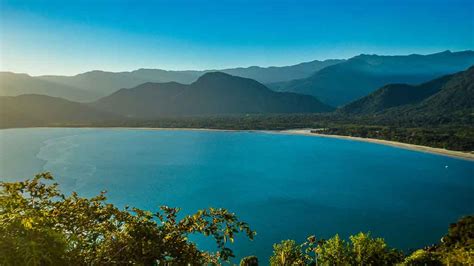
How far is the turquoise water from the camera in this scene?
115 feet

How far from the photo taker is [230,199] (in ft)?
147

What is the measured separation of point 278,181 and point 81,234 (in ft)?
168

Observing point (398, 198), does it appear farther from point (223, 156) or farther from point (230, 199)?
point (223, 156)

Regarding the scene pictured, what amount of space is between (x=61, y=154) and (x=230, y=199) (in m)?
45.2

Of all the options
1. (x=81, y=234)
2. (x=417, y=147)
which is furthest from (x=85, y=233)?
(x=417, y=147)

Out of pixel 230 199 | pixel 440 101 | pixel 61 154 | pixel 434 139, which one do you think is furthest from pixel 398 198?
pixel 440 101

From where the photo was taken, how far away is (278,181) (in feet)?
181

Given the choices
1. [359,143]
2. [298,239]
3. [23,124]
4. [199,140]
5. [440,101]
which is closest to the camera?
[298,239]

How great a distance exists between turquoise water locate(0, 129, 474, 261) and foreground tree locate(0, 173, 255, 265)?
78.2ft

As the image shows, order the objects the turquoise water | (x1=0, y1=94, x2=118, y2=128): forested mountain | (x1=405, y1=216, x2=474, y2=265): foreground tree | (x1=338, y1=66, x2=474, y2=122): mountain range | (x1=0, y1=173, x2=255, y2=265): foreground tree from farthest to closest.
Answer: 1. (x1=338, y1=66, x2=474, y2=122): mountain range
2. (x1=0, y1=94, x2=118, y2=128): forested mountain
3. the turquoise water
4. (x1=405, y1=216, x2=474, y2=265): foreground tree
5. (x1=0, y1=173, x2=255, y2=265): foreground tree

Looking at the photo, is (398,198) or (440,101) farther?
(440,101)

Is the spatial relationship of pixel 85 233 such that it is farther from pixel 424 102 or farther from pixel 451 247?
pixel 424 102

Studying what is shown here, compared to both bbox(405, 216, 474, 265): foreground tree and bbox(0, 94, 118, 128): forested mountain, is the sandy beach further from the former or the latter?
bbox(0, 94, 118, 128): forested mountain

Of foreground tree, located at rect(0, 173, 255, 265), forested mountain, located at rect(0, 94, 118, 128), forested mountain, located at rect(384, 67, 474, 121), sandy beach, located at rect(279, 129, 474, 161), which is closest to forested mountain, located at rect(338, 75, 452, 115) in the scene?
forested mountain, located at rect(384, 67, 474, 121)
